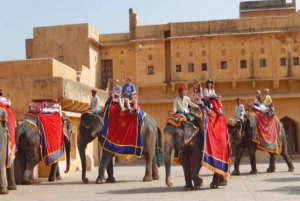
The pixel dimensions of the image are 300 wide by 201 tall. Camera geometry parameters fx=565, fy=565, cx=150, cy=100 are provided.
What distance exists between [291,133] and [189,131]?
21.9 m

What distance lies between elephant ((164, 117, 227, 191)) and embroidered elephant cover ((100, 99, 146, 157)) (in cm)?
268

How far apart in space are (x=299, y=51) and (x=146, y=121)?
19.4 meters

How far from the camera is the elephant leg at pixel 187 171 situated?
10516 millimetres

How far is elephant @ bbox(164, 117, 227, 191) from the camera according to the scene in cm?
1023

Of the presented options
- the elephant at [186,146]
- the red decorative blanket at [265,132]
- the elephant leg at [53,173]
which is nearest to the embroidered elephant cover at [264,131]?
the red decorative blanket at [265,132]

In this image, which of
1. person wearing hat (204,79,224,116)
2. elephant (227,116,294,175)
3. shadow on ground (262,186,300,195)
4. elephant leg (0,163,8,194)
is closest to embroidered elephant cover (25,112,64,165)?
elephant leg (0,163,8,194)

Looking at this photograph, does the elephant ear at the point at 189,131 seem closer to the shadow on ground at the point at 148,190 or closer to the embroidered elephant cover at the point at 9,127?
the shadow on ground at the point at 148,190

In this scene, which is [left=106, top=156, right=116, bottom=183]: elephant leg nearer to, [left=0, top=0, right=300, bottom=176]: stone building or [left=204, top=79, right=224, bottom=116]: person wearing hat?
[left=204, top=79, right=224, bottom=116]: person wearing hat

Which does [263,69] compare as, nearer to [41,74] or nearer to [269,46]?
[269,46]

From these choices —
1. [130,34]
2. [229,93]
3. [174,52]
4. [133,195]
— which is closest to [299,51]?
[229,93]

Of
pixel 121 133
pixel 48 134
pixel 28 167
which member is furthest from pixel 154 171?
pixel 28 167

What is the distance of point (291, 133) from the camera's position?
31094mm

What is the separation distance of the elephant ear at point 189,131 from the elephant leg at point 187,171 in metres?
0.47

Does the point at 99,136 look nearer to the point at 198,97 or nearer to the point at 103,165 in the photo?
the point at 103,165
